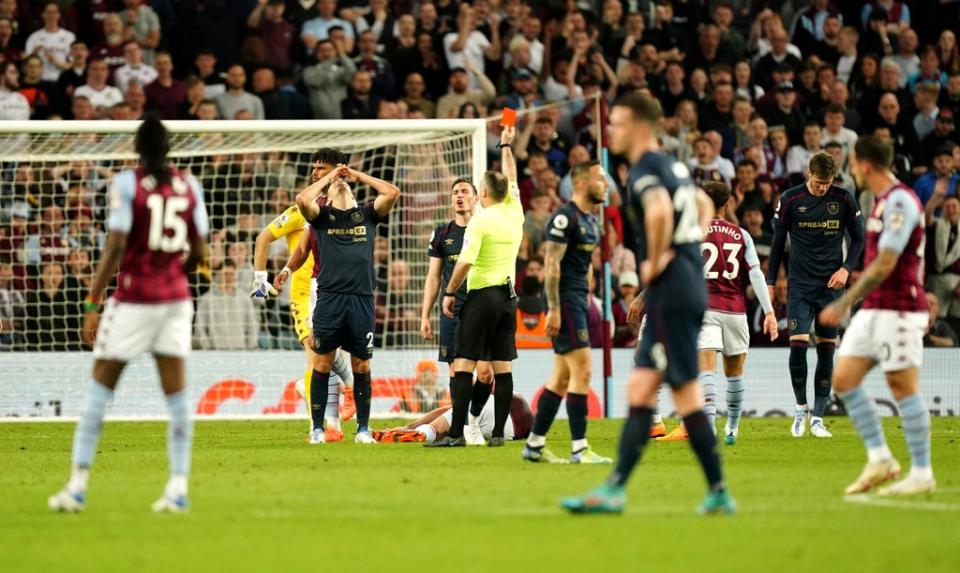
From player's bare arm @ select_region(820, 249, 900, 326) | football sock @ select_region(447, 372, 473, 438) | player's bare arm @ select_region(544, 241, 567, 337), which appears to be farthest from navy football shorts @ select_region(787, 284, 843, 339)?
player's bare arm @ select_region(820, 249, 900, 326)

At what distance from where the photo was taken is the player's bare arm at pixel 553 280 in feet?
36.6

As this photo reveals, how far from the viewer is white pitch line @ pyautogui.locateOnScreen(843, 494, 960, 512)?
29.4 feet

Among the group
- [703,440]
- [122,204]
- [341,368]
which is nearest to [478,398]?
[341,368]

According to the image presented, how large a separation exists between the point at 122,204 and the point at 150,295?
55cm

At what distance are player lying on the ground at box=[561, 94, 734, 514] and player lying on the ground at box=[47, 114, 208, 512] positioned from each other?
2.41 metres

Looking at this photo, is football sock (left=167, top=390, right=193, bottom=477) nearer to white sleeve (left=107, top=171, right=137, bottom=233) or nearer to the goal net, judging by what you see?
white sleeve (left=107, top=171, right=137, bottom=233)

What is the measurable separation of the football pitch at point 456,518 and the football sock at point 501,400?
1.04 m

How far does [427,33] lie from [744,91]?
5293 millimetres

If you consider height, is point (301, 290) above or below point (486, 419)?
above

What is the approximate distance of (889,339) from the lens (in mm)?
9453

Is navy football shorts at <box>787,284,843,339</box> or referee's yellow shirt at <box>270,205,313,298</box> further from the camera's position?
referee's yellow shirt at <box>270,205,313,298</box>

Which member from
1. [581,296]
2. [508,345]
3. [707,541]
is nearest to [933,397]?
[508,345]

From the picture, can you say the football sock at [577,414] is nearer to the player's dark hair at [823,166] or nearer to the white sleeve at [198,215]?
the white sleeve at [198,215]

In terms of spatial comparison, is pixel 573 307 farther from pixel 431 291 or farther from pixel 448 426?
pixel 431 291
